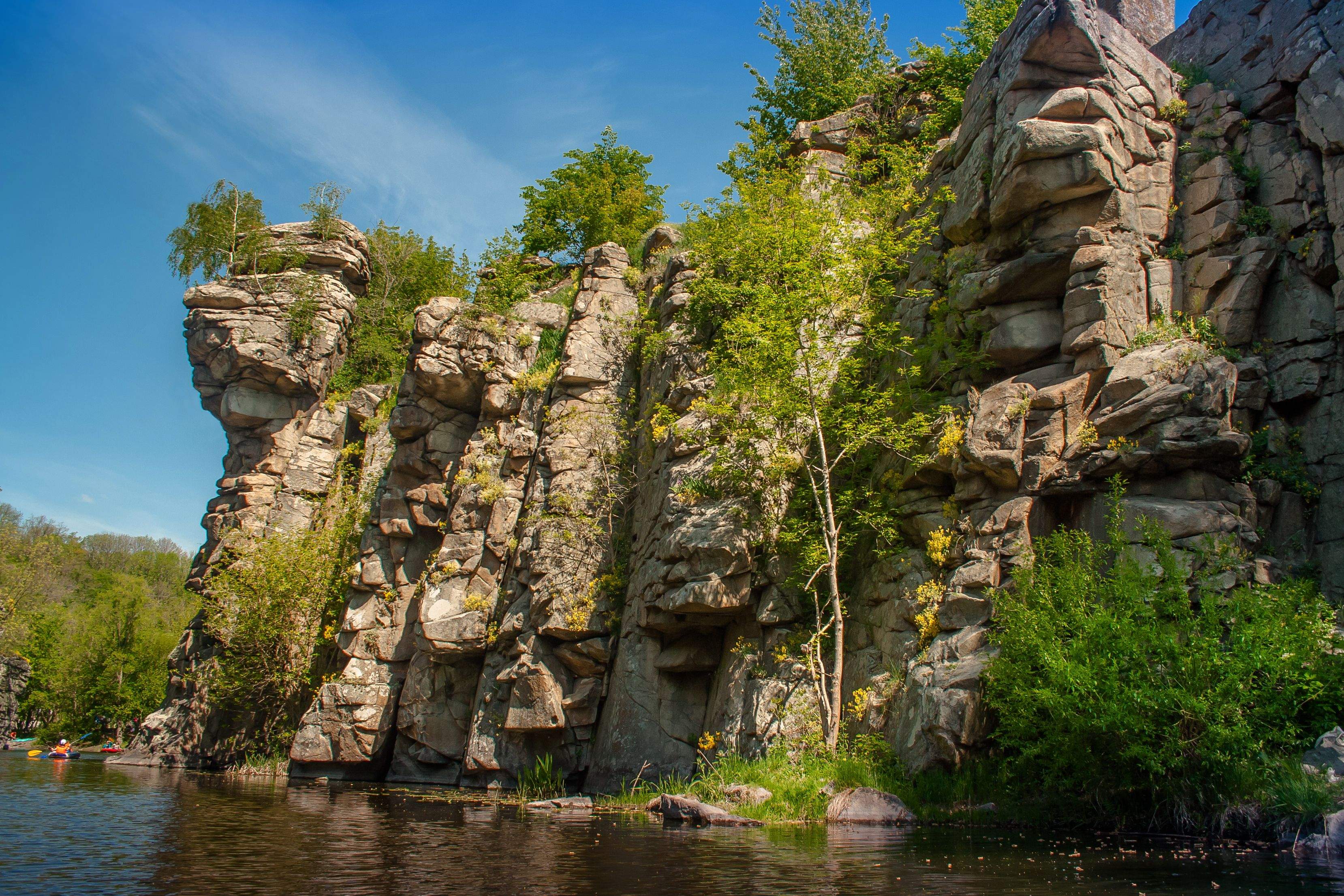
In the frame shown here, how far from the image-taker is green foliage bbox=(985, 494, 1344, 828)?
419 inches

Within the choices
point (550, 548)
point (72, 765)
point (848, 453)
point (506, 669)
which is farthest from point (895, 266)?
point (72, 765)

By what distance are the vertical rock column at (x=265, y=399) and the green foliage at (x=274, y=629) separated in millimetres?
4111

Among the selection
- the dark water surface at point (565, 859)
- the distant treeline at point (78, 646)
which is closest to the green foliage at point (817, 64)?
the dark water surface at point (565, 859)

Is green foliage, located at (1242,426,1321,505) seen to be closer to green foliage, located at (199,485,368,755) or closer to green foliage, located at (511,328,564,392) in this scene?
green foliage, located at (511,328,564,392)

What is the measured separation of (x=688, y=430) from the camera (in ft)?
70.7

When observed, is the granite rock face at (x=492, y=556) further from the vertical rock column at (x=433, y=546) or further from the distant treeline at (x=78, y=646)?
the distant treeline at (x=78, y=646)

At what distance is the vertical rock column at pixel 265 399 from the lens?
1409 inches

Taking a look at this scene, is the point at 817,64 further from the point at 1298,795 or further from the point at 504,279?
the point at 1298,795

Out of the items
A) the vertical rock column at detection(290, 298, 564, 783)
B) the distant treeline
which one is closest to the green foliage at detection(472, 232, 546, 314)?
the vertical rock column at detection(290, 298, 564, 783)

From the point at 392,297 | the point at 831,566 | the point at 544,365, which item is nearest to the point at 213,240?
the point at 392,297

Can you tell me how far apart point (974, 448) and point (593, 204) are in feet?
81.4

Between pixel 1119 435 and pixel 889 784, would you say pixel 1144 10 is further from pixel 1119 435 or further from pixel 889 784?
pixel 889 784

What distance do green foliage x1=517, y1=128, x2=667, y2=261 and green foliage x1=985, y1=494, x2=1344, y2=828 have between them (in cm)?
2590

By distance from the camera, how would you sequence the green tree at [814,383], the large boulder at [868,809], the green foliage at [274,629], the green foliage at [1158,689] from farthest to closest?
the green foliage at [274,629]
the green tree at [814,383]
the large boulder at [868,809]
the green foliage at [1158,689]
